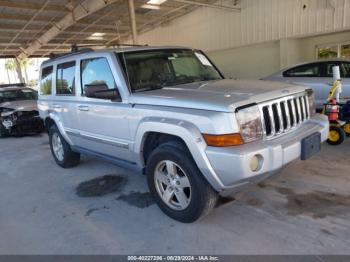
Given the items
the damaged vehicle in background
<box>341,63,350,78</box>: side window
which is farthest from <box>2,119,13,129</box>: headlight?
<box>341,63,350,78</box>: side window

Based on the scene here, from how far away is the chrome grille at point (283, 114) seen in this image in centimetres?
287

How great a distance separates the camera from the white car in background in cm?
718

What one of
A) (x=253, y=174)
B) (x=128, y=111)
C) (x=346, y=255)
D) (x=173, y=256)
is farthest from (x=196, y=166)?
(x=346, y=255)

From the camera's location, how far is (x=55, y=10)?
39.5ft

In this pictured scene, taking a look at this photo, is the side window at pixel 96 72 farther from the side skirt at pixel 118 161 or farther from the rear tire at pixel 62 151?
the rear tire at pixel 62 151

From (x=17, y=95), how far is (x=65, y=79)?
234 inches

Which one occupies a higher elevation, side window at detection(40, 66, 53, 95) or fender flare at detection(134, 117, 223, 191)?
side window at detection(40, 66, 53, 95)

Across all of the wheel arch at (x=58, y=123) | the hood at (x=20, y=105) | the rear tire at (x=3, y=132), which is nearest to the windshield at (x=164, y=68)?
the wheel arch at (x=58, y=123)

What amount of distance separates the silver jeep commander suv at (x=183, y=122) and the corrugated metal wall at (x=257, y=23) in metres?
7.52

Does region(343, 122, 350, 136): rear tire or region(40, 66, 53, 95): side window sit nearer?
region(40, 66, 53, 95): side window

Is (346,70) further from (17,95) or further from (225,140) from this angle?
(17,95)

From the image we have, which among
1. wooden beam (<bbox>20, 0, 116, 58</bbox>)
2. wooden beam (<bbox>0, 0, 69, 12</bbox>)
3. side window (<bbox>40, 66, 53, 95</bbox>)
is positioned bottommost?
side window (<bbox>40, 66, 53, 95</bbox>)

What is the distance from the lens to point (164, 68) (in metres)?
3.89

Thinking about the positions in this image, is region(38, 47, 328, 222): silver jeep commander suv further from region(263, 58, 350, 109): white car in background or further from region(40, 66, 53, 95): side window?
region(263, 58, 350, 109): white car in background
